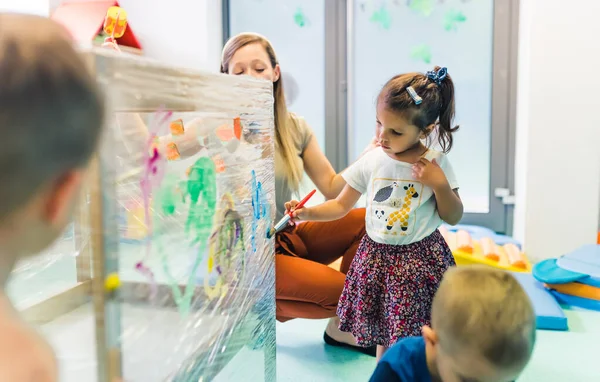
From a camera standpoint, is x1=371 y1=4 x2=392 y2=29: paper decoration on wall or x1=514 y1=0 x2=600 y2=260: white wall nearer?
x1=514 y1=0 x2=600 y2=260: white wall

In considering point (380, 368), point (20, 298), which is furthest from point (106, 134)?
point (20, 298)

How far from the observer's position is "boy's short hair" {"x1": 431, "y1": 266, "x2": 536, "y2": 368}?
737 millimetres

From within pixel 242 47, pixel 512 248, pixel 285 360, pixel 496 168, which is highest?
pixel 242 47

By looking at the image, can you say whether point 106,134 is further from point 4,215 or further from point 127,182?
point 4,215

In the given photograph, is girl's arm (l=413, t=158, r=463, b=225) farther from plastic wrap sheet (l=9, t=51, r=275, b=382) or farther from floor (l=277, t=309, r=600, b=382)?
floor (l=277, t=309, r=600, b=382)

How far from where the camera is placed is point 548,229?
2529 mm

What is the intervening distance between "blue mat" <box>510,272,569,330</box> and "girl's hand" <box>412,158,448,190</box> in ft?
2.17

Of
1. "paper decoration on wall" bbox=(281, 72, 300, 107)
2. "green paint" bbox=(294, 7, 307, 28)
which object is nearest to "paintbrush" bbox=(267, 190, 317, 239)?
"paper decoration on wall" bbox=(281, 72, 300, 107)

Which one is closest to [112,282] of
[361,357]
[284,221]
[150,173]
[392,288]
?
[150,173]

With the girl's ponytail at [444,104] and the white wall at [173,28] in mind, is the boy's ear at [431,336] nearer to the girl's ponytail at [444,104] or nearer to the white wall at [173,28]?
the girl's ponytail at [444,104]

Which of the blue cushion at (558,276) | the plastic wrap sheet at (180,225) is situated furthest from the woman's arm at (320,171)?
the blue cushion at (558,276)

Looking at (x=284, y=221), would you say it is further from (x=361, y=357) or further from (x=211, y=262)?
(x=361, y=357)

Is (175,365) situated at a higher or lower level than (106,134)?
lower

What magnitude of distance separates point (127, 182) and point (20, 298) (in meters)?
0.61
